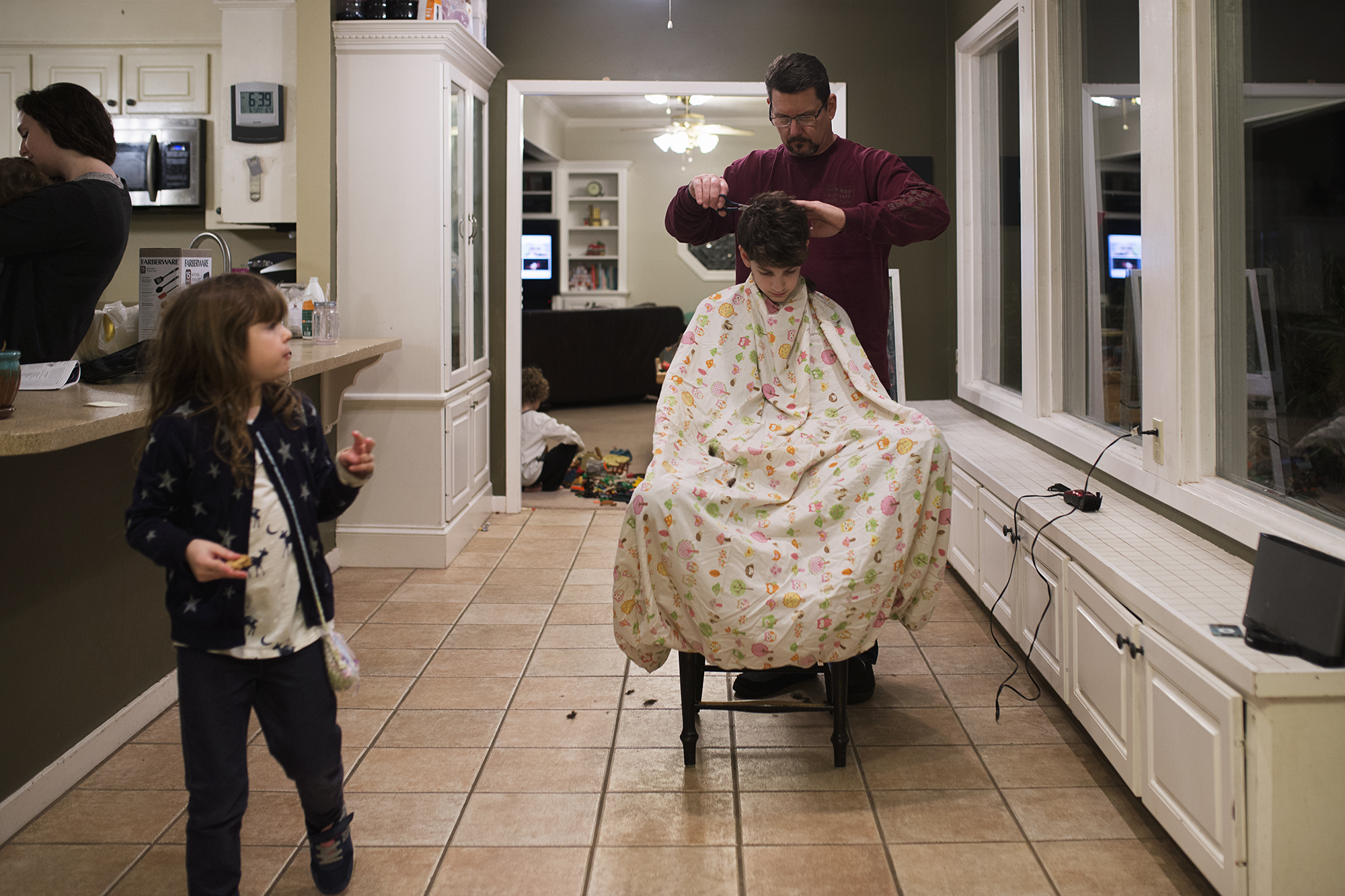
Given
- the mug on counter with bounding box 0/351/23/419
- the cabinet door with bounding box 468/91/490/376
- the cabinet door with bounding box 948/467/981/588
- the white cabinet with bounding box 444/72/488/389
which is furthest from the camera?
the cabinet door with bounding box 468/91/490/376

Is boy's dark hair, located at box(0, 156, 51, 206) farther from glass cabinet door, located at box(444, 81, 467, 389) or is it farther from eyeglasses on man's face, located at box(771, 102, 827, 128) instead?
glass cabinet door, located at box(444, 81, 467, 389)

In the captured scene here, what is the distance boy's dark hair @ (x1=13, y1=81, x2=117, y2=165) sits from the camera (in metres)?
2.38

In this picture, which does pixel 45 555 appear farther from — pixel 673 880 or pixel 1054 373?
pixel 1054 373

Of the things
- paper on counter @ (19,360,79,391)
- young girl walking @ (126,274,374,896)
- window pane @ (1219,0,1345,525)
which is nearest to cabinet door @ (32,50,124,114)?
paper on counter @ (19,360,79,391)

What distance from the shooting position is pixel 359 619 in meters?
3.68

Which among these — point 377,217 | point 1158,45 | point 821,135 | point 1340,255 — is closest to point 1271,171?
point 1340,255

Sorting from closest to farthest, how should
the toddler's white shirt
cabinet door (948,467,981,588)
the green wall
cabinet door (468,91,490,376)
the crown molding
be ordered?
1. cabinet door (948,467,981,588)
2. the crown molding
3. cabinet door (468,91,490,376)
4. the green wall
5. the toddler's white shirt

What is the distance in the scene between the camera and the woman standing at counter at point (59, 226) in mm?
2344

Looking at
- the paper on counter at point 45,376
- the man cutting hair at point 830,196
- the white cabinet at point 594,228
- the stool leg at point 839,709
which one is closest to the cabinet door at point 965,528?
the man cutting hair at point 830,196

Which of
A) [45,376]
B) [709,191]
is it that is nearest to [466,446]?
[709,191]

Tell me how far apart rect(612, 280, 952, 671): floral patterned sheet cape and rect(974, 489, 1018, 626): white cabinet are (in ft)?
2.56

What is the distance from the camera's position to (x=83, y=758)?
2457mm

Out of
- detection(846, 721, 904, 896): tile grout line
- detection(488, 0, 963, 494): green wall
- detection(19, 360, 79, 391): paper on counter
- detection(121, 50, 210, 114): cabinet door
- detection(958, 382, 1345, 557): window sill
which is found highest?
detection(488, 0, 963, 494): green wall

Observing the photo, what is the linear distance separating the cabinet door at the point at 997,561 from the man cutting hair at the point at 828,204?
0.46 metres
